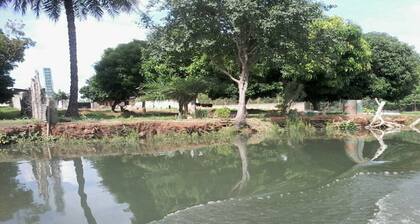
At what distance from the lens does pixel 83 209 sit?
8.35 m

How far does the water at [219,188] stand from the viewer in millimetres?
7730

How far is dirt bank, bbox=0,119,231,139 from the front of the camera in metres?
19.4

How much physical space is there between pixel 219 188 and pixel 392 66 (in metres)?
34.9

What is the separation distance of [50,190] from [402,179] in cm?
715

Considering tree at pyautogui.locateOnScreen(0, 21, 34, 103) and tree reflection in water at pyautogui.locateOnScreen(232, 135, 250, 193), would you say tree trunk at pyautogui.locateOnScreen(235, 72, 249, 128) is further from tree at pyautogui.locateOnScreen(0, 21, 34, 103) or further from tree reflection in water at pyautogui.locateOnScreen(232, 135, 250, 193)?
Result: tree at pyautogui.locateOnScreen(0, 21, 34, 103)

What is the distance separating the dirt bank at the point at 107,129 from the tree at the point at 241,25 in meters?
2.74

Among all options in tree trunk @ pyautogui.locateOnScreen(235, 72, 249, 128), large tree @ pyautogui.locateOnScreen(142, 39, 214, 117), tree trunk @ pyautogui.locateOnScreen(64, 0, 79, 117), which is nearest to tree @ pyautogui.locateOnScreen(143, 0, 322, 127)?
tree trunk @ pyautogui.locateOnScreen(235, 72, 249, 128)

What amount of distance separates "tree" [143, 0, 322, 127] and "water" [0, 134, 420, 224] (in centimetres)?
660

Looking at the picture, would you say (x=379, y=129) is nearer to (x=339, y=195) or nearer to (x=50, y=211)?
(x=339, y=195)

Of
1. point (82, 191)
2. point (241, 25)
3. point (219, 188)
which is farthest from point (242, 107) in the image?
point (82, 191)

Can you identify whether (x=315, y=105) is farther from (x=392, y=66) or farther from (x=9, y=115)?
(x=9, y=115)

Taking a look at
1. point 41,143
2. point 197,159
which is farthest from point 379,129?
point 41,143

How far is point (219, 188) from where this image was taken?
983 cm

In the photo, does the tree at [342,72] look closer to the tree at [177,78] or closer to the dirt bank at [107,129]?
the tree at [177,78]
